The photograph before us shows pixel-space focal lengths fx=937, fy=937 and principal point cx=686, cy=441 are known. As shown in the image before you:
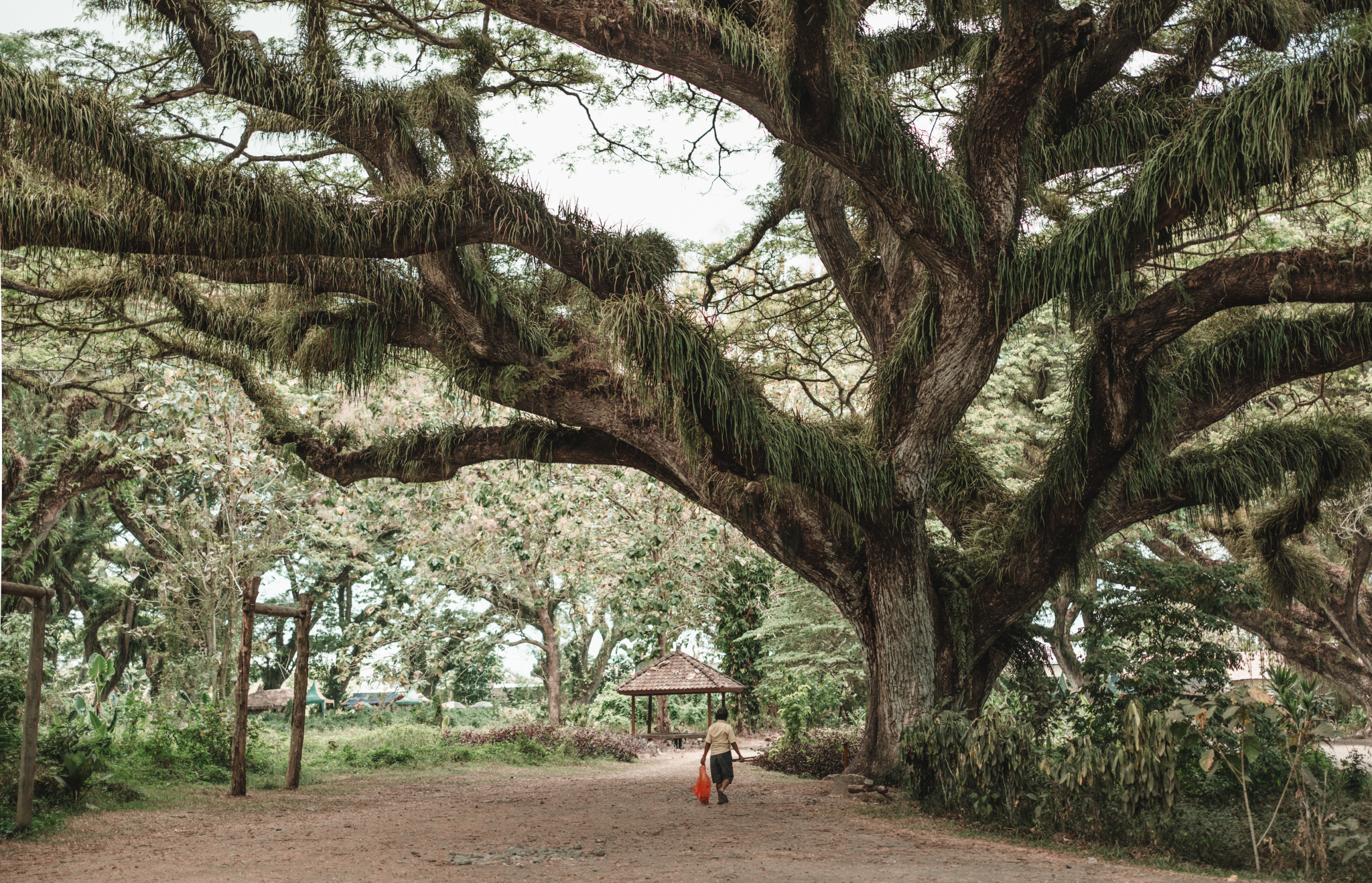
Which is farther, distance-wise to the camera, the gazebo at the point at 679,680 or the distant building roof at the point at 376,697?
the distant building roof at the point at 376,697

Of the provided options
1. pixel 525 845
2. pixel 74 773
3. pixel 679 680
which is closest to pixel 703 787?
pixel 525 845

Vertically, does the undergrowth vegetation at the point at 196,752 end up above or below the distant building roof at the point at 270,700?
above

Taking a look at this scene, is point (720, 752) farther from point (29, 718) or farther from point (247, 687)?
point (29, 718)

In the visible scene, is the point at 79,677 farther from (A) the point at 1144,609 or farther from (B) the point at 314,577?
(A) the point at 1144,609

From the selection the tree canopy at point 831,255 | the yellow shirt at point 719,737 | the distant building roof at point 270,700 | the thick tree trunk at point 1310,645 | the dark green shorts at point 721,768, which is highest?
the tree canopy at point 831,255

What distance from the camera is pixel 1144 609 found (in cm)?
1121

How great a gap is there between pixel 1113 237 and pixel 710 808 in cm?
647

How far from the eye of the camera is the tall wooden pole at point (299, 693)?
1084cm

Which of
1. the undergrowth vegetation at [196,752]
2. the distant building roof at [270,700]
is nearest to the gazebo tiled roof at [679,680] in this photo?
the undergrowth vegetation at [196,752]

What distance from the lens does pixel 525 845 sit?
725 centimetres

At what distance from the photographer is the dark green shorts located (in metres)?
9.84

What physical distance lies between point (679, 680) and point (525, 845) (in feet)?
37.7

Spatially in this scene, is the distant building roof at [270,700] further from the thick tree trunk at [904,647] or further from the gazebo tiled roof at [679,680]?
the thick tree trunk at [904,647]

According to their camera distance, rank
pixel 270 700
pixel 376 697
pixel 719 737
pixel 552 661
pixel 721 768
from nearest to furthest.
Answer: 1. pixel 721 768
2. pixel 719 737
3. pixel 552 661
4. pixel 270 700
5. pixel 376 697
